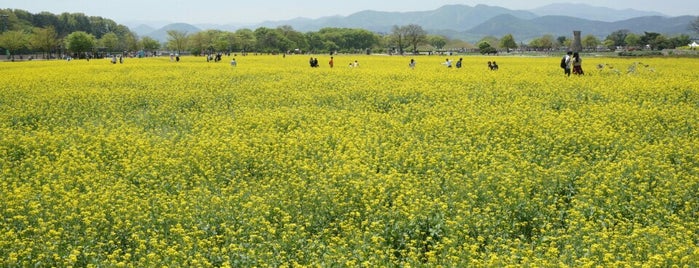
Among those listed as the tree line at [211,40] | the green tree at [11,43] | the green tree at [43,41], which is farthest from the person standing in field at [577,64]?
the green tree at [43,41]

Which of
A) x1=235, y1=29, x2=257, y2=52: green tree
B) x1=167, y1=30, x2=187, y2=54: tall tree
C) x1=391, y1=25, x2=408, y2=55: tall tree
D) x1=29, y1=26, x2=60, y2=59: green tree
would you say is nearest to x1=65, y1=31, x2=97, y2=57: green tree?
x1=29, y1=26, x2=60, y2=59: green tree

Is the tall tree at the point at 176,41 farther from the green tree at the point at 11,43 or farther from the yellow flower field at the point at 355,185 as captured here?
the yellow flower field at the point at 355,185

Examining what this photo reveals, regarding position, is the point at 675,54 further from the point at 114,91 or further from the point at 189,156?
the point at 189,156

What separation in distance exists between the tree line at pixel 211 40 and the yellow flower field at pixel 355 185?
3672 inches

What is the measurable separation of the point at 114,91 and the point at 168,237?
2006cm

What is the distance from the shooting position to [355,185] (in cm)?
1020

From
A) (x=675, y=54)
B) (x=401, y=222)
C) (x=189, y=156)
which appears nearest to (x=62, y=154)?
(x=189, y=156)

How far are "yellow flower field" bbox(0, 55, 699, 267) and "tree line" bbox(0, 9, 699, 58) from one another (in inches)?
3672

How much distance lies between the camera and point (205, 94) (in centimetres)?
2495

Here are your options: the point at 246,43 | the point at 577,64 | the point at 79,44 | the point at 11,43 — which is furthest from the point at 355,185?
the point at 246,43

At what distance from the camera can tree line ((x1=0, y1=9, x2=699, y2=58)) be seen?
102 metres

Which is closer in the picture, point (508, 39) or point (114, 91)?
point (114, 91)

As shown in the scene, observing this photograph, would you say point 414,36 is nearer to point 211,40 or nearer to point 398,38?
point 398,38

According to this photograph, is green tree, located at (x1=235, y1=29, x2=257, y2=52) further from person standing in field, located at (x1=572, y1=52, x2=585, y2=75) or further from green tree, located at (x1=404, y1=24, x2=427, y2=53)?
person standing in field, located at (x1=572, y1=52, x2=585, y2=75)
